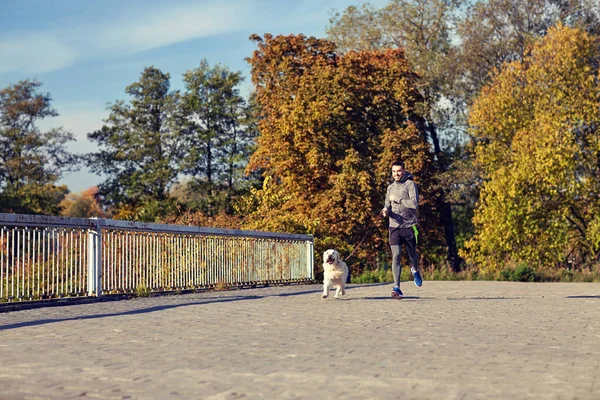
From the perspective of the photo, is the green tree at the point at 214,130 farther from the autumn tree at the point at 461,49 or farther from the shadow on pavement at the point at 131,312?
the shadow on pavement at the point at 131,312

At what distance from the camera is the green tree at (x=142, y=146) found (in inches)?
2359

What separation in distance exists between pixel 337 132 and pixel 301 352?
31494 millimetres

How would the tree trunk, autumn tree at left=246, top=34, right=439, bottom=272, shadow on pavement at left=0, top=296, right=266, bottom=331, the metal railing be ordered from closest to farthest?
shadow on pavement at left=0, top=296, right=266, bottom=331 < the metal railing < autumn tree at left=246, top=34, right=439, bottom=272 < the tree trunk

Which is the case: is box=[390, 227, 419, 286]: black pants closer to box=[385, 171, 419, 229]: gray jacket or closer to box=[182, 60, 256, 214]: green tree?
box=[385, 171, 419, 229]: gray jacket

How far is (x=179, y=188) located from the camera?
60812 millimetres

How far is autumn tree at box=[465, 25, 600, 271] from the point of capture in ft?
109

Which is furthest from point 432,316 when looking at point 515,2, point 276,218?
point 515,2

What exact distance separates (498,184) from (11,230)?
24.3 m

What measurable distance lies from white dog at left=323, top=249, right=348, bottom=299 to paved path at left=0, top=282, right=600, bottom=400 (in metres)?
1.44

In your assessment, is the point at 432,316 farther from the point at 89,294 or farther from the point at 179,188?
the point at 179,188

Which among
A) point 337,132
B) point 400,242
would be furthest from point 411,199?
point 337,132

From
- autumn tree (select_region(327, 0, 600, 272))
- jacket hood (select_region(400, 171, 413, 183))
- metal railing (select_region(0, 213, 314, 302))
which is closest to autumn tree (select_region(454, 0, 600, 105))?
autumn tree (select_region(327, 0, 600, 272))

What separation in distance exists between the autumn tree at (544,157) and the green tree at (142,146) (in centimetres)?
2837

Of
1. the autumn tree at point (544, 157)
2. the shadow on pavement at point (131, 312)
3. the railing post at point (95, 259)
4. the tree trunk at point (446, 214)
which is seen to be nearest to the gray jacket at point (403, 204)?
the shadow on pavement at point (131, 312)
